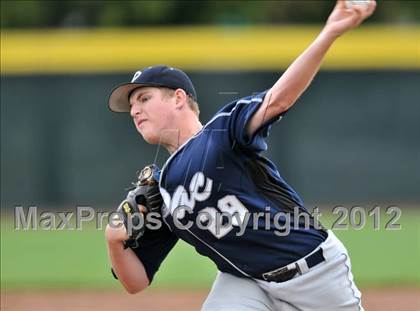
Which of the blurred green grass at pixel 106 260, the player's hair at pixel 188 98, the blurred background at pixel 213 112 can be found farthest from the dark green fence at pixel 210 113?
the player's hair at pixel 188 98

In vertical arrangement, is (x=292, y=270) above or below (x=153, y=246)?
above

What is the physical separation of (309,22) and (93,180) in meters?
7.86

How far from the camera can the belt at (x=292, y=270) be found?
10.1 ft

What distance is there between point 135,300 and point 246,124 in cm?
386

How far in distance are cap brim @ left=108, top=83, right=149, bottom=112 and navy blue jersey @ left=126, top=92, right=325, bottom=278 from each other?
0.29 meters

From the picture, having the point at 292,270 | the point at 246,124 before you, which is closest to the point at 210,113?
the point at 292,270

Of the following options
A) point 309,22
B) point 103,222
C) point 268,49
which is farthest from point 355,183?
point 309,22

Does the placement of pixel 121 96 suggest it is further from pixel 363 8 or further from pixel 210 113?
pixel 210 113

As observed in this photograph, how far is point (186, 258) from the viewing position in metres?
8.55

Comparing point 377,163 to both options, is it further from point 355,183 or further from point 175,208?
point 175,208

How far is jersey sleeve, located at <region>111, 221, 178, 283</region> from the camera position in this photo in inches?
133

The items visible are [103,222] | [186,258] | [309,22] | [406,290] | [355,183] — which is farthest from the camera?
[309,22]

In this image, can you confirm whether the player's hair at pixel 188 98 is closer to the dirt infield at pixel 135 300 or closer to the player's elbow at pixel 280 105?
the player's elbow at pixel 280 105

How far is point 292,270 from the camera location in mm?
3072
